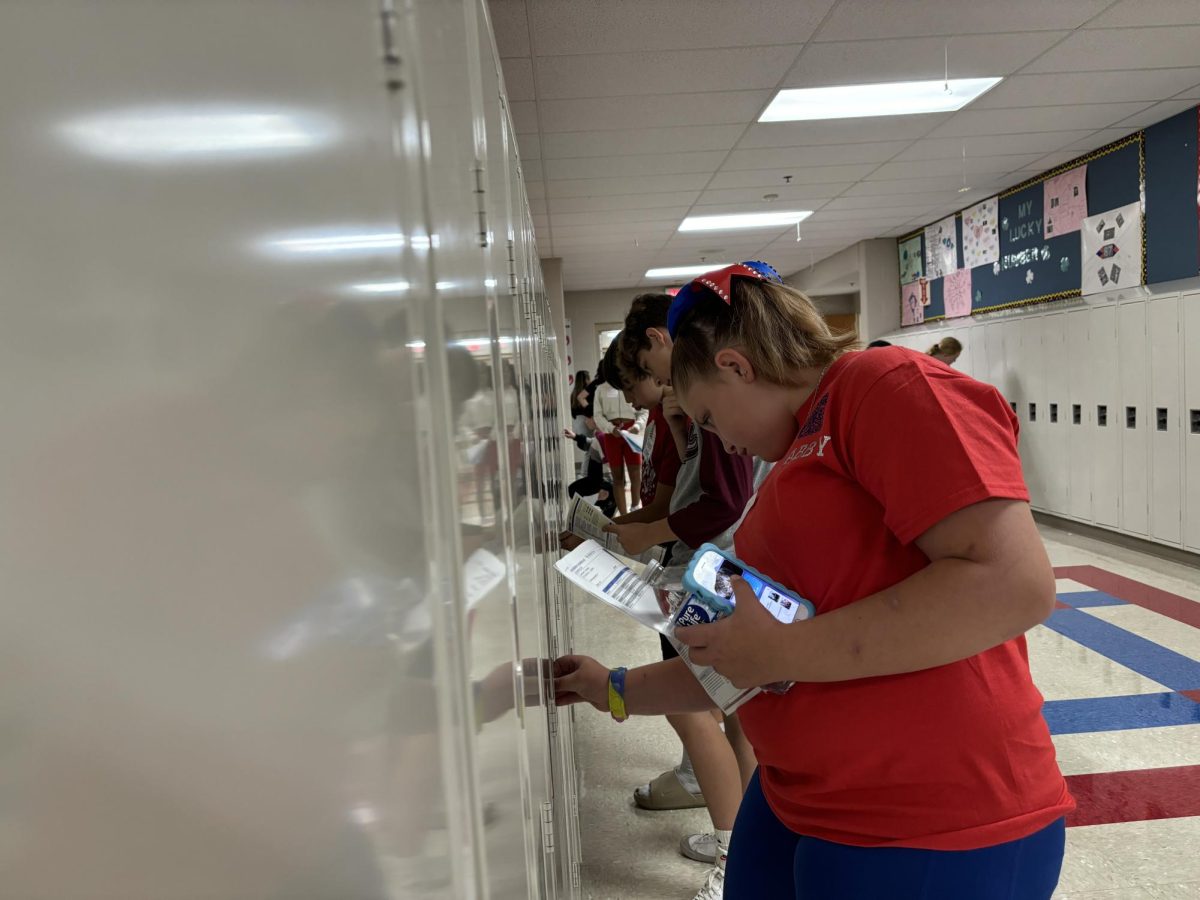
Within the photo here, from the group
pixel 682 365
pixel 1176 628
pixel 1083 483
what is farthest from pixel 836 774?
pixel 1083 483

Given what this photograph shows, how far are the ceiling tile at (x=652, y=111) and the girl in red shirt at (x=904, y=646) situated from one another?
12.6ft

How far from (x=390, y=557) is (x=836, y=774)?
0.85 meters

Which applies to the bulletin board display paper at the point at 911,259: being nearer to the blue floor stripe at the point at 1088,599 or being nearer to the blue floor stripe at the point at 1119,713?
the blue floor stripe at the point at 1088,599

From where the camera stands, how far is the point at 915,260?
9.61 meters

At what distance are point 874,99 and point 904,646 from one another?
459cm

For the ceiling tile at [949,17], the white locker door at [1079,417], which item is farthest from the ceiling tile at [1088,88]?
the white locker door at [1079,417]

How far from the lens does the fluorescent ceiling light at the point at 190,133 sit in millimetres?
230

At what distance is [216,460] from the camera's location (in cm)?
25

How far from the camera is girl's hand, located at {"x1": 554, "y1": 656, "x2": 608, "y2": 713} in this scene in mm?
1327

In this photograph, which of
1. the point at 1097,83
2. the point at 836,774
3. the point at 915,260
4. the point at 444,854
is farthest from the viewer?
the point at 915,260

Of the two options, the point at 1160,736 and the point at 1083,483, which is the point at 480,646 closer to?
the point at 1160,736

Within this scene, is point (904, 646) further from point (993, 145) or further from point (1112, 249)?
point (1112, 249)

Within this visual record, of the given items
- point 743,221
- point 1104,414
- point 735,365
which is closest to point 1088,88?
point 1104,414

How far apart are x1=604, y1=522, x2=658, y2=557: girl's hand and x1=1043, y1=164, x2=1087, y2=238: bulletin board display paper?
600cm
